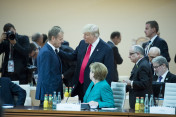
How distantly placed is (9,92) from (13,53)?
2.00m

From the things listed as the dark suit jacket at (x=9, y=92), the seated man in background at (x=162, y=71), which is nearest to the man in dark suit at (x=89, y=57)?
the dark suit jacket at (x=9, y=92)

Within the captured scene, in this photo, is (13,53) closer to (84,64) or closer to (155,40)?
(84,64)

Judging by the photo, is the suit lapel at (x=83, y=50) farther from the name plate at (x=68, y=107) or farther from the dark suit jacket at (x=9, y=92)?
A: the name plate at (x=68, y=107)

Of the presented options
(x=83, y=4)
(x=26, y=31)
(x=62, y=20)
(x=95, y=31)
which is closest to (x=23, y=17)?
(x=26, y=31)

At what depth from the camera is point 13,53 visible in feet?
21.1

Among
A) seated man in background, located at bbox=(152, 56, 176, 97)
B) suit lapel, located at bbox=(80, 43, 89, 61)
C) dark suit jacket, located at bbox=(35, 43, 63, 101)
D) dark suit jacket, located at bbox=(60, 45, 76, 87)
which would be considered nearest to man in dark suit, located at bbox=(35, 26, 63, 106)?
dark suit jacket, located at bbox=(35, 43, 63, 101)

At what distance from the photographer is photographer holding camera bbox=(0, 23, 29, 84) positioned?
250 inches

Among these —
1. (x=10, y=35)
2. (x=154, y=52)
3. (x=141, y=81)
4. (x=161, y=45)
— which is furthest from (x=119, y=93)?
(x=10, y=35)

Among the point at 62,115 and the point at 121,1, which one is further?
the point at 121,1

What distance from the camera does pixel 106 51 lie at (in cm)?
488

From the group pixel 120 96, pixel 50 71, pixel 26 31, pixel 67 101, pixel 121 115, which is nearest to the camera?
pixel 121 115

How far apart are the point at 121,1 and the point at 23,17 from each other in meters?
2.72

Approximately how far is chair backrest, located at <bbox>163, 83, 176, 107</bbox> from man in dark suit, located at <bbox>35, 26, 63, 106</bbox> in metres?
1.39

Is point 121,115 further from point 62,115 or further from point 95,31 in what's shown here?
point 95,31
